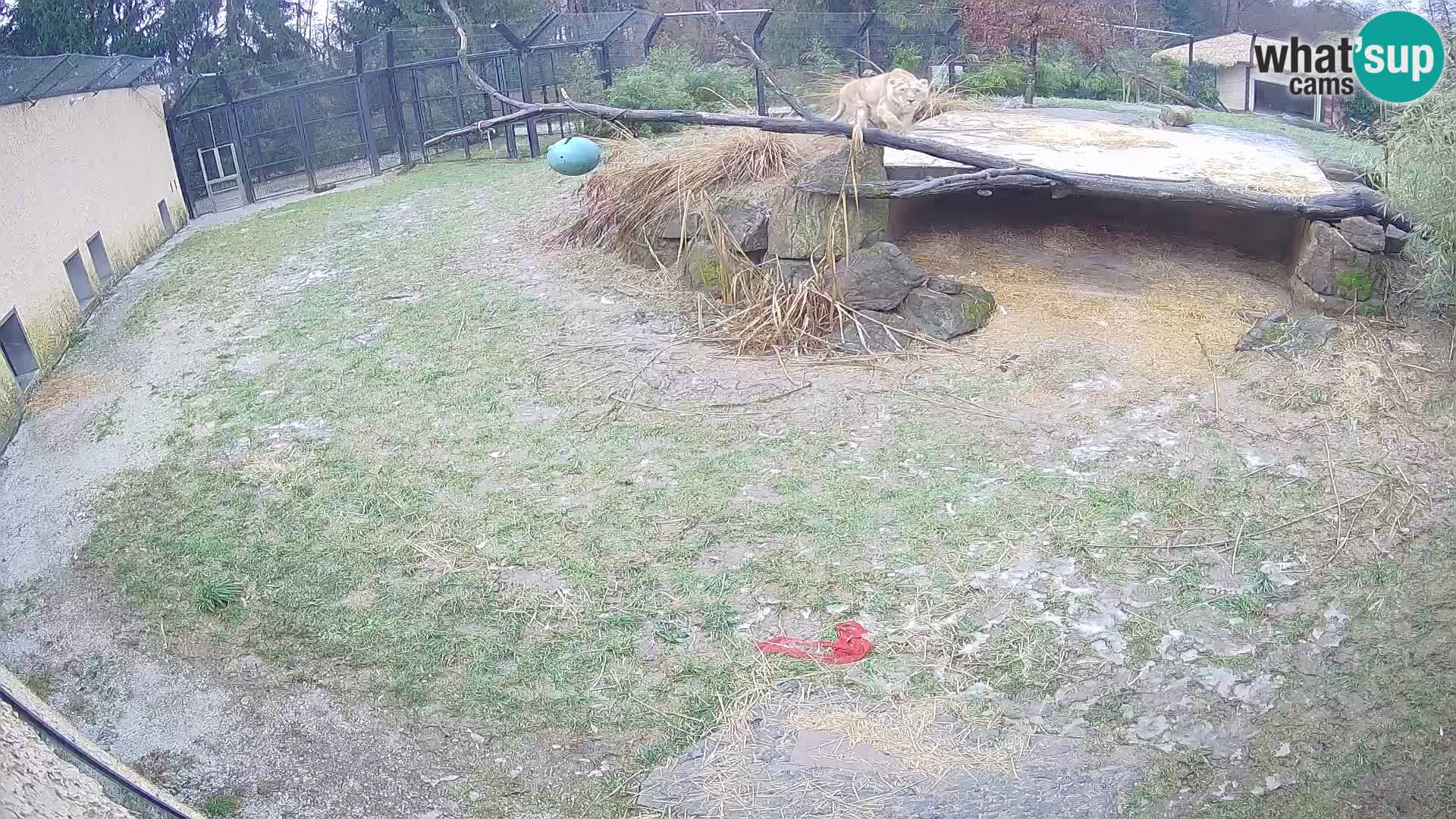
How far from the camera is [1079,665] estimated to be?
12.1 feet

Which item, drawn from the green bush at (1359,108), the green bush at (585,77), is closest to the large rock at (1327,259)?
the green bush at (585,77)

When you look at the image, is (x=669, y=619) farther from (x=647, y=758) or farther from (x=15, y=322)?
(x=15, y=322)

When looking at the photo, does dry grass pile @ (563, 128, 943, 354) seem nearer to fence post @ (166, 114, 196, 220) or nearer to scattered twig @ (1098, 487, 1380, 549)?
scattered twig @ (1098, 487, 1380, 549)

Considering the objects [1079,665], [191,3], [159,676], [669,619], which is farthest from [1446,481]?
[191,3]

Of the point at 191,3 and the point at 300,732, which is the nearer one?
the point at 300,732

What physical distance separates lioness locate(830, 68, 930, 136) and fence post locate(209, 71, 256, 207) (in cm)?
800

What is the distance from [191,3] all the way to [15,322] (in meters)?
14.4

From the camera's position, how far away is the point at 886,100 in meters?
9.94

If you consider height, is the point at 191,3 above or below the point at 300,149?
above

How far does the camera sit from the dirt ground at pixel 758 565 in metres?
3.35

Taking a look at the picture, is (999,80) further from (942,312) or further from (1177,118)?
(942,312)

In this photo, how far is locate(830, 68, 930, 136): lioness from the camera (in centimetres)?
991

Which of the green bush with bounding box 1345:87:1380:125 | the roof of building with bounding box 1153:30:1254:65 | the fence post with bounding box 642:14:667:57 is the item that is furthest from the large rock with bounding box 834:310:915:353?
the roof of building with bounding box 1153:30:1254:65

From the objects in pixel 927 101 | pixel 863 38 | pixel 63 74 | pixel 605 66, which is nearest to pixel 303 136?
pixel 605 66
